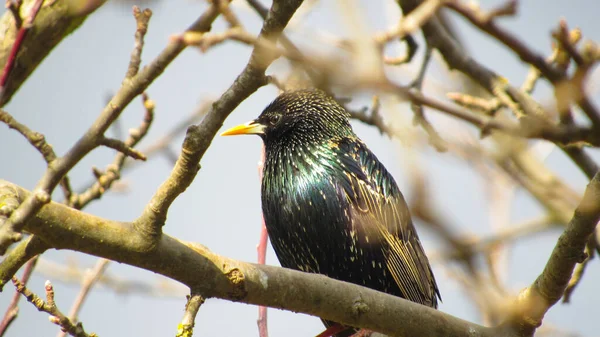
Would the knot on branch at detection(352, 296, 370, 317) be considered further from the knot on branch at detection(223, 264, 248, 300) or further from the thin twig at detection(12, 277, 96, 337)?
the thin twig at detection(12, 277, 96, 337)

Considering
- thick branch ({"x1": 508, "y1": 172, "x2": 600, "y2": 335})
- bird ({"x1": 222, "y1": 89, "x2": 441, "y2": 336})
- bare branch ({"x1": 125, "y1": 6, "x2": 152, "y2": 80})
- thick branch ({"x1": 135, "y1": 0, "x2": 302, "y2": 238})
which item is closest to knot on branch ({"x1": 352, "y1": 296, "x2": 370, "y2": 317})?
thick branch ({"x1": 508, "y1": 172, "x2": 600, "y2": 335})

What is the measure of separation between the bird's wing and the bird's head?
0.22 meters

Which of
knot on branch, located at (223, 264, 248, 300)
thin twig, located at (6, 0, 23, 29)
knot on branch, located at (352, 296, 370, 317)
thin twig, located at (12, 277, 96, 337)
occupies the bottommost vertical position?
thin twig, located at (12, 277, 96, 337)

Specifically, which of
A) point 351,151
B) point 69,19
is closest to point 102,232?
point 69,19

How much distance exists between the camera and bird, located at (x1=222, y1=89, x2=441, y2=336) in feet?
16.9

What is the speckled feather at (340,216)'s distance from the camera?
Result: 5152mm

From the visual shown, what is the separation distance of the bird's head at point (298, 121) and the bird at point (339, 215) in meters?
0.01

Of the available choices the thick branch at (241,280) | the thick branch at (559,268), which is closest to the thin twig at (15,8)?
the thick branch at (241,280)

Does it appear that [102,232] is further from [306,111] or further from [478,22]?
[306,111]

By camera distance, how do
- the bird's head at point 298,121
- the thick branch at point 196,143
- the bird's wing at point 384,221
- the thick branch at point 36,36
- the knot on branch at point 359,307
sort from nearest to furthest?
the thick branch at point 196,143 < the knot on branch at point 359,307 < the thick branch at point 36,36 < the bird's wing at point 384,221 < the bird's head at point 298,121

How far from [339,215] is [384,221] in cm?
46

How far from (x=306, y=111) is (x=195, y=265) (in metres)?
3.15

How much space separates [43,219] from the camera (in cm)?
279

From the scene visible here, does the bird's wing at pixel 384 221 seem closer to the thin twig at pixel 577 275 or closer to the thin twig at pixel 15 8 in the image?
the thin twig at pixel 577 275
